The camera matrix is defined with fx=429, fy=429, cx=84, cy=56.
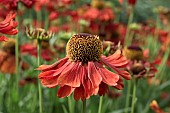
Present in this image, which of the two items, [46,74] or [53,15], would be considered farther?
[53,15]

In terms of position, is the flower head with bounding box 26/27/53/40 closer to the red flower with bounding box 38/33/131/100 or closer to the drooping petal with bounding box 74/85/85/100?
the red flower with bounding box 38/33/131/100

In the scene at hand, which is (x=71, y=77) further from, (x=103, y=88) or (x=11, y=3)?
(x=11, y=3)

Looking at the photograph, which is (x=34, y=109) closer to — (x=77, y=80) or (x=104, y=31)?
(x=77, y=80)

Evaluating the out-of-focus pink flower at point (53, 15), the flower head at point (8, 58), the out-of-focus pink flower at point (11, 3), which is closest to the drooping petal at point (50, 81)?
the out-of-focus pink flower at point (11, 3)

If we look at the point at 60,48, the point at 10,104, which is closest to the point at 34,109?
the point at 10,104

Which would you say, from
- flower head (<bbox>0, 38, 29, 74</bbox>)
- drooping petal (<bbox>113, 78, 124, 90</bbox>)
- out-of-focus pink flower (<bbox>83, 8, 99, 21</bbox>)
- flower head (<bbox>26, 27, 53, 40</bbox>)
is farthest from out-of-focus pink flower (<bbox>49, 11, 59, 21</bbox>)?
drooping petal (<bbox>113, 78, 124, 90</bbox>)

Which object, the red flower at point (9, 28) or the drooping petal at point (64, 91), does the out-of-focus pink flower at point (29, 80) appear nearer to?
the red flower at point (9, 28)

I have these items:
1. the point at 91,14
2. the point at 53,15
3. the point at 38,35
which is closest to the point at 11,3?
the point at 38,35
